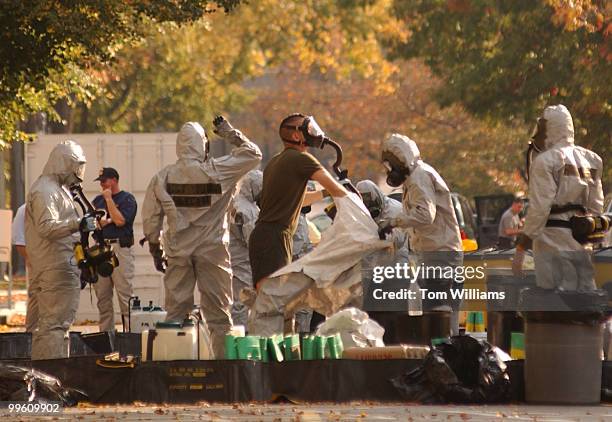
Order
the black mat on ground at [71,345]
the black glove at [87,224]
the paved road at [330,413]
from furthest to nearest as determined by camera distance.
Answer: the black mat on ground at [71,345] → the black glove at [87,224] → the paved road at [330,413]

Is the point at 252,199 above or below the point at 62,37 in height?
below

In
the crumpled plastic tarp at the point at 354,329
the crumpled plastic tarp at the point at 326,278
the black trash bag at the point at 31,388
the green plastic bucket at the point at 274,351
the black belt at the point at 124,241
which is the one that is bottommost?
the black trash bag at the point at 31,388

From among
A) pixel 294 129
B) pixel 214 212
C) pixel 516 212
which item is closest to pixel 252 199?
pixel 214 212

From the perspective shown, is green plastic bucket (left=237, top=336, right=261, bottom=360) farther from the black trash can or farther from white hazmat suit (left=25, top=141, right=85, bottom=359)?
white hazmat suit (left=25, top=141, right=85, bottom=359)

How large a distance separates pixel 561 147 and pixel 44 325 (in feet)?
14.7

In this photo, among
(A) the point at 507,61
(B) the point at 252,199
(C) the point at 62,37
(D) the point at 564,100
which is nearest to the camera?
(B) the point at 252,199

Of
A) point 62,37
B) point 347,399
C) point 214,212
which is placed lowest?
point 347,399

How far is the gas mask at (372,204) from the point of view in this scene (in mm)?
19250

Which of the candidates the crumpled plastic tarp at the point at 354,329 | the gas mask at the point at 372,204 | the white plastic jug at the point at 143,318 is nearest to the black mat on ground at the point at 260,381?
the crumpled plastic tarp at the point at 354,329

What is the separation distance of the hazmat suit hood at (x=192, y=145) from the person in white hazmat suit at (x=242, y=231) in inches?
128

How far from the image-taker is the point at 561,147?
14.9m

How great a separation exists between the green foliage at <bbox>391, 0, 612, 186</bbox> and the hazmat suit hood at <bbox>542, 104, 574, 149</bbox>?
17691 millimetres

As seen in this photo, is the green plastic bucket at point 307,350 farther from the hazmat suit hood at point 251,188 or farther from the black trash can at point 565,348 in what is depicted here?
the hazmat suit hood at point 251,188

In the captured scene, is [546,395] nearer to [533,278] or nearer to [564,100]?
[533,278]
